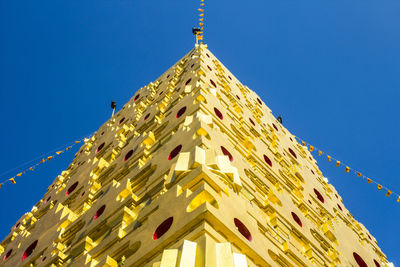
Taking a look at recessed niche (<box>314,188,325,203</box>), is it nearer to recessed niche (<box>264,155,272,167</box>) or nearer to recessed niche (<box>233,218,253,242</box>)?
recessed niche (<box>264,155,272,167</box>)

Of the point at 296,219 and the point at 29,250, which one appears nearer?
the point at 296,219

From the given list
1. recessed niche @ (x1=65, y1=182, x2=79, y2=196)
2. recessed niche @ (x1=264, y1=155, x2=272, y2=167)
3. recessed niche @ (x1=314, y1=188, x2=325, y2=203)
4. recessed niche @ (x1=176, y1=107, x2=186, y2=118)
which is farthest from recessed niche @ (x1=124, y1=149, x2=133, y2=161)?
recessed niche @ (x1=314, y1=188, x2=325, y2=203)

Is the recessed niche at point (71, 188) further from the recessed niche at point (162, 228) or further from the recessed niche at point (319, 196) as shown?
the recessed niche at point (162, 228)

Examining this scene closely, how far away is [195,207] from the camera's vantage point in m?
5.56

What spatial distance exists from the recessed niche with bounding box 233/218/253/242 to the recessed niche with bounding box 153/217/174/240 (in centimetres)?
78

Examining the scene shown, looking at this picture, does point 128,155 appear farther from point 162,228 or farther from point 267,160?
point 162,228

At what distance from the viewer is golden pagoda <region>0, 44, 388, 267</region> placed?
5281 millimetres

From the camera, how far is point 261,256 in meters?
5.40

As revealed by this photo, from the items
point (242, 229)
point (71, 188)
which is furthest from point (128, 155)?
point (242, 229)

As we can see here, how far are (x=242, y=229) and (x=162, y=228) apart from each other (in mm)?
970

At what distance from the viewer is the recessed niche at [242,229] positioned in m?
5.64

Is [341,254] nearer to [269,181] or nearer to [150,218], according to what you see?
[269,181]

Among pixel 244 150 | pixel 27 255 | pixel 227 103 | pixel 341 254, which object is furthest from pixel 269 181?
pixel 27 255

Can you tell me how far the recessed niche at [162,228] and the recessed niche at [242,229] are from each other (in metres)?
0.78
